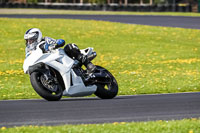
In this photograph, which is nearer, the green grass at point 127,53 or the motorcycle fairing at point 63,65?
the motorcycle fairing at point 63,65

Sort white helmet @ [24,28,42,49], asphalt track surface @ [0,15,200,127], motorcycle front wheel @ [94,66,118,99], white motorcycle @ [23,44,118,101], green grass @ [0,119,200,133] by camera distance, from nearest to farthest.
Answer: green grass @ [0,119,200,133] < asphalt track surface @ [0,15,200,127] < white motorcycle @ [23,44,118,101] < white helmet @ [24,28,42,49] < motorcycle front wheel @ [94,66,118,99]

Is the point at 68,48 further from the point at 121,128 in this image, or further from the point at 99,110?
the point at 121,128

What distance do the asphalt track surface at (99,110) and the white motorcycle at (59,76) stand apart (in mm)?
221

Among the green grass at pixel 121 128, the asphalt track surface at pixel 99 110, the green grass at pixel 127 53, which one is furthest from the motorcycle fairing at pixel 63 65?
the green grass at pixel 121 128

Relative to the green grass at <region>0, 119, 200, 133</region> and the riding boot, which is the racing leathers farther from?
the green grass at <region>0, 119, 200, 133</region>

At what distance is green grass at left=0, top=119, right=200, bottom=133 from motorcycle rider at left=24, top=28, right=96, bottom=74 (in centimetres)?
322

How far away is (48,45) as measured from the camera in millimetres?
11055

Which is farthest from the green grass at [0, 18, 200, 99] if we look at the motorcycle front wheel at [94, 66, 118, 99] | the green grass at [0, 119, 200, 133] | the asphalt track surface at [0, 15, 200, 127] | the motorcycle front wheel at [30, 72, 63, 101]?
the green grass at [0, 119, 200, 133]

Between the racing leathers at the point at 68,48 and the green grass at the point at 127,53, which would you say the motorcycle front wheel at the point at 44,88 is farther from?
the green grass at the point at 127,53

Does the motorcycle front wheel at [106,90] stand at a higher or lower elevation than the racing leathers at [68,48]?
lower

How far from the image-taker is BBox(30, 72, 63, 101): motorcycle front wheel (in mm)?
10589

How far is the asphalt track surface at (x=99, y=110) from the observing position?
8938mm

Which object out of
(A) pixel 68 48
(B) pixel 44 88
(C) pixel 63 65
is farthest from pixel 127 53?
(B) pixel 44 88

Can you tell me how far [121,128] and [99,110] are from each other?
6.98ft
